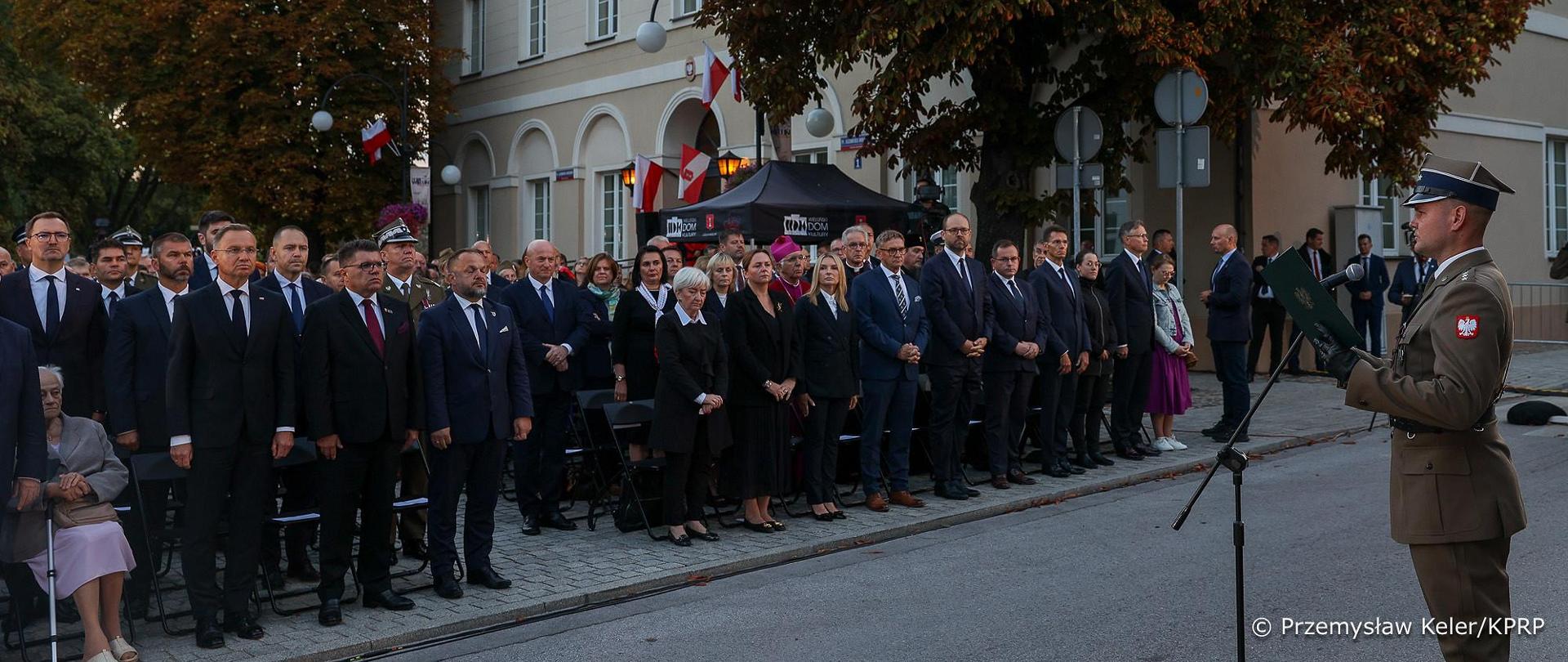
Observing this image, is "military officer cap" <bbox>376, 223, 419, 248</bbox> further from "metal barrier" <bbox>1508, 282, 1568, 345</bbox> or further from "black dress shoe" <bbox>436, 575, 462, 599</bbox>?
"metal barrier" <bbox>1508, 282, 1568, 345</bbox>

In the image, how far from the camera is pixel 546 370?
393 inches

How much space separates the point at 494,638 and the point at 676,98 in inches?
837

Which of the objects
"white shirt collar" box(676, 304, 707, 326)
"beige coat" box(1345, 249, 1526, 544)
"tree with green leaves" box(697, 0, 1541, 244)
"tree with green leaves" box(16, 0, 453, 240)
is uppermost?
"tree with green leaves" box(16, 0, 453, 240)

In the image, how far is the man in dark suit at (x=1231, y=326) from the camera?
43.7ft

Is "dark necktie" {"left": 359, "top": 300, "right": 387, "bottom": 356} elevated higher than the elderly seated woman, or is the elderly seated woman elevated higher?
"dark necktie" {"left": 359, "top": 300, "right": 387, "bottom": 356}

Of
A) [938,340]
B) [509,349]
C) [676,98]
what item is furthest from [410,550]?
[676,98]

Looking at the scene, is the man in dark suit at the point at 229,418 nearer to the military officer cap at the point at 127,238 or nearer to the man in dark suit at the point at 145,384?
the man in dark suit at the point at 145,384

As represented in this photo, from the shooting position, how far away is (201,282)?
10.2m

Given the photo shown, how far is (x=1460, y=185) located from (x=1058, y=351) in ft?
24.1

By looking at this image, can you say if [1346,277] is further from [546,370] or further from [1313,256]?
[1313,256]

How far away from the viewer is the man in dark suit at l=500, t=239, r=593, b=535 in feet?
32.0

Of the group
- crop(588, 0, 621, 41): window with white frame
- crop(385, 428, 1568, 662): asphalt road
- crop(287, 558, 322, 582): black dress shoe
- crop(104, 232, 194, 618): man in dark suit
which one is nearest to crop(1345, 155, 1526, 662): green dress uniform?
crop(385, 428, 1568, 662): asphalt road

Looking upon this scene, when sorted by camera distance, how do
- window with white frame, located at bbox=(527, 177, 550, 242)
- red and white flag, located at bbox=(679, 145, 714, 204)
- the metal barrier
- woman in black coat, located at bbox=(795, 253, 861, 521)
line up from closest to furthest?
woman in black coat, located at bbox=(795, 253, 861, 521) < red and white flag, located at bbox=(679, 145, 714, 204) < the metal barrier < window with white frame, located at bbox=(527, 177, 550, 242)

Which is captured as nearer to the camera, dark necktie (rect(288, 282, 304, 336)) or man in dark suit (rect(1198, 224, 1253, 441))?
dark necktie (rect(288, 282, 304, 336))
